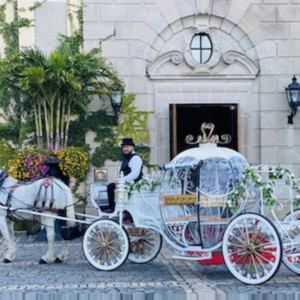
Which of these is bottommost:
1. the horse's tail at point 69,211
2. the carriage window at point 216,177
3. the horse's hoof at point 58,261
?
the horse's hoof at point 58,261

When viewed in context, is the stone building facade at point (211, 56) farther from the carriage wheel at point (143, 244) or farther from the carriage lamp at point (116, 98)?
the carriage wheel at point (143, 244)

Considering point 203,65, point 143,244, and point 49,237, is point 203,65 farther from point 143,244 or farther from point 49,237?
point 49,237

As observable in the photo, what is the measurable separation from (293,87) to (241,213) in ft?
19.7

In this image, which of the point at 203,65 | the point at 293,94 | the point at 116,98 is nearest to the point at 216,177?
the point at 116,98

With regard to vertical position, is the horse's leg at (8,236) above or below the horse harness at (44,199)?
below

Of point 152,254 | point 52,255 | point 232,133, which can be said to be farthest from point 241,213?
point 232,133

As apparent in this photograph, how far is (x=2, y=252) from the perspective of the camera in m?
10.9

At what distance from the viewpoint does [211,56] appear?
1406cm

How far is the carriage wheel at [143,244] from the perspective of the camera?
31.2 ft

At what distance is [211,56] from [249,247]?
22.8ft

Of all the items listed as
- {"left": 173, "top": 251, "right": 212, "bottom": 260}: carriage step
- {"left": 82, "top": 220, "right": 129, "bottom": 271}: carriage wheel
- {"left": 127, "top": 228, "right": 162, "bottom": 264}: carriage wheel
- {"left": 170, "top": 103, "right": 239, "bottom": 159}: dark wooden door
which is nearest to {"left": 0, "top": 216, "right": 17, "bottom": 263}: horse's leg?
{"left": 82, "top": 220, "right": 129, "bottom": 271}: carriage wheel

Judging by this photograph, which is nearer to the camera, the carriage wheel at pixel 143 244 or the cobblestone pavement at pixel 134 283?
the cobblestone pavement at pixel 134 283

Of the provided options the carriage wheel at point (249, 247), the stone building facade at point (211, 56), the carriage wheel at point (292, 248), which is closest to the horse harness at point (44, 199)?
the carriage wheel at point (249, 247)

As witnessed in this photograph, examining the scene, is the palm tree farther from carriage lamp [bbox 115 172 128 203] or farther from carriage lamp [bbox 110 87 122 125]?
carriage lamp [bbox 115 172 128 203]
